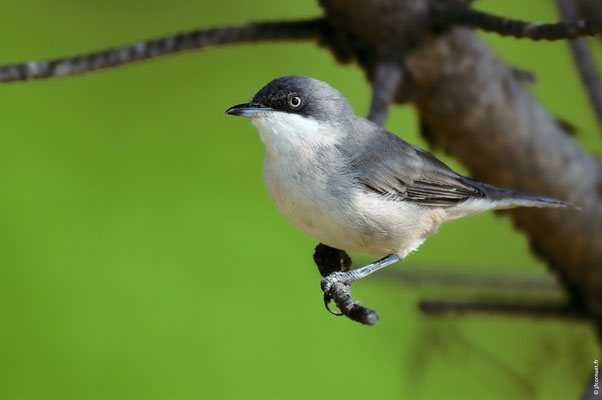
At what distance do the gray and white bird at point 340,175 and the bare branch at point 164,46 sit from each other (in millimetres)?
302

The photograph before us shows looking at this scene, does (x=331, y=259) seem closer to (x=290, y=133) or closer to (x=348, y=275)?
(x=348, y=275)

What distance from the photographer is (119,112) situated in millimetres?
3682

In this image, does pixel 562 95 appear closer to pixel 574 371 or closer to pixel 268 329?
pixel 574 371

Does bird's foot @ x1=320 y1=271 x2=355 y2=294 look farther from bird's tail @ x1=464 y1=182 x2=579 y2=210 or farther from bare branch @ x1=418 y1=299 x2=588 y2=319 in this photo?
bare branch @ x1=418 y1=299 x2=588 y2=319

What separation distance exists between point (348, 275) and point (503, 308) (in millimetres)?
1237

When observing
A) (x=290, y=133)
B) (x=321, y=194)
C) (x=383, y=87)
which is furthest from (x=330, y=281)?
(x=383, y=87)

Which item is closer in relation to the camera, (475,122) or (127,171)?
(475,122)

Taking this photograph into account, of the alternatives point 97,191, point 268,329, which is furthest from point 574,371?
point 97,191

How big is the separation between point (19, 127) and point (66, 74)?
5.39 ft

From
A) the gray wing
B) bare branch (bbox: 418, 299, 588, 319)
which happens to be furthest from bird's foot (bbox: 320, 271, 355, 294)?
bare branch (bbox: 418, 299, 588, 319)

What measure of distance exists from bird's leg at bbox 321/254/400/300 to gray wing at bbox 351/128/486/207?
0.70 feet

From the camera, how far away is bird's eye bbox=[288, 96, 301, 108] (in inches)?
86.2

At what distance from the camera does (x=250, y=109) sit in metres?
2.15

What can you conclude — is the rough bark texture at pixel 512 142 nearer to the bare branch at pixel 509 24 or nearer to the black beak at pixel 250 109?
the bare branch at pixel 509 24
